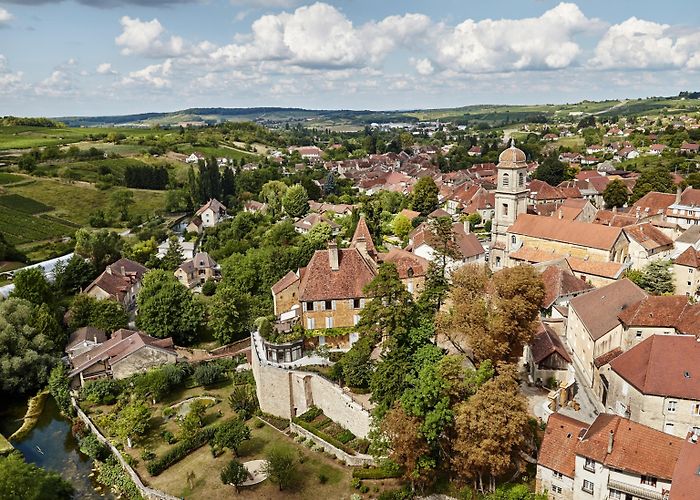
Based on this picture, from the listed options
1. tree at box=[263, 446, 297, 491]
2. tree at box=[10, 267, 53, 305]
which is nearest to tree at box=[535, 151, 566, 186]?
tree at box=[263, 446, 297, 491]

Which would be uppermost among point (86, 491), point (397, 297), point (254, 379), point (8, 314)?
point (397, 297)

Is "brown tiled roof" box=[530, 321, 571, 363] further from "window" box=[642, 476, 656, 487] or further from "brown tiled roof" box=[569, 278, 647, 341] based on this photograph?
"window" box=[642, 476, 656, 487]

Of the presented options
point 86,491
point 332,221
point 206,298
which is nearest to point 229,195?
point 332,221

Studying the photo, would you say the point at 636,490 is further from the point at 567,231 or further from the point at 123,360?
the point at 123,360

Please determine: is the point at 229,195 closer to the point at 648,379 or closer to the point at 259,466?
the point at 259,466

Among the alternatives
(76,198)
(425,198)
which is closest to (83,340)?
(425,198)

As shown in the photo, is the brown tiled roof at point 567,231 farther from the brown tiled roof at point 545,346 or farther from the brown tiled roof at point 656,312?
the brown tiled roof at point 545,346
